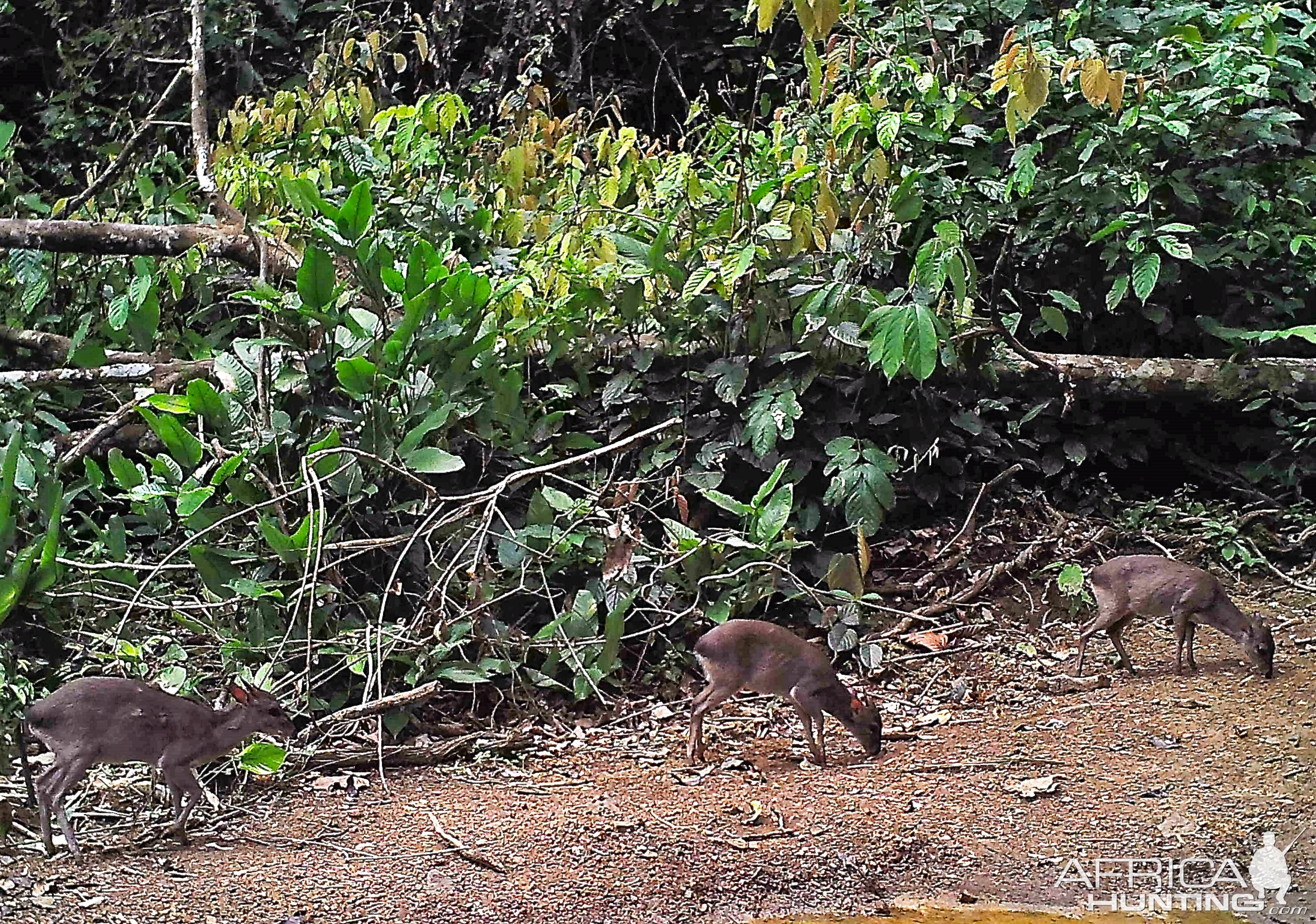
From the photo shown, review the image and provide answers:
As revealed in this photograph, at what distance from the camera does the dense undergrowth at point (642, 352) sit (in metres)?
4.07

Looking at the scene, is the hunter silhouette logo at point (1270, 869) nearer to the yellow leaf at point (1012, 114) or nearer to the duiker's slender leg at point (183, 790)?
the yellow leaf at point (1012, 114)

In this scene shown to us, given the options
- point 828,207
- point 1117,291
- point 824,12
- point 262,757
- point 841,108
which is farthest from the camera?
point 1117,291

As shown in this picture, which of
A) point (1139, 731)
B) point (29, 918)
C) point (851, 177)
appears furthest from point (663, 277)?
point (29, 918)

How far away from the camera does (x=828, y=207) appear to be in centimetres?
457

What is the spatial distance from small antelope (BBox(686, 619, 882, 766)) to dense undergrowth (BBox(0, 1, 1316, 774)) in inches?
19.5

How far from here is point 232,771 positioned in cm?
346

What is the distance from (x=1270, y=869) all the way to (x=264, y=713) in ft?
7.99

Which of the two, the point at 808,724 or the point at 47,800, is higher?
the point at 47,800

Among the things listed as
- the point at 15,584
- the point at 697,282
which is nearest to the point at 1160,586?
the point at 697,282

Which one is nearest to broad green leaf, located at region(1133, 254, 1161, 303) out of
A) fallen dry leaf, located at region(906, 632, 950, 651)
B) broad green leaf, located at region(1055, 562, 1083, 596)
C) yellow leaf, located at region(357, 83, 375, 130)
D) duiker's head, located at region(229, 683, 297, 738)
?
broad green leaf, located at region(1055, 562, 1083, 596)

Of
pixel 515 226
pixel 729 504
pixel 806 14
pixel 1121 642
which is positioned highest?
pixel 806 14

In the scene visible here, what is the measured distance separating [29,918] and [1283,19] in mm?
6284

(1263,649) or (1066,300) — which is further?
(1066,300)

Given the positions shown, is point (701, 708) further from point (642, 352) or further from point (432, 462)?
point (642, 352)
